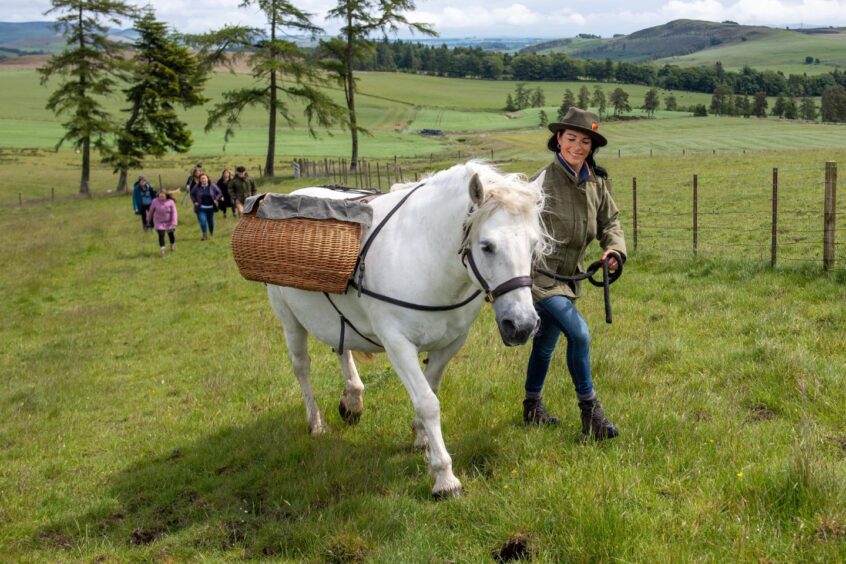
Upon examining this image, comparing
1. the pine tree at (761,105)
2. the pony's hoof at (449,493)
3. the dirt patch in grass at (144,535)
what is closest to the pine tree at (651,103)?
the pine tree at (761,105)

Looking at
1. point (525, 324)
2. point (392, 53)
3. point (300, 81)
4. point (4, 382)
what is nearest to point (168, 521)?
point (525, 324)

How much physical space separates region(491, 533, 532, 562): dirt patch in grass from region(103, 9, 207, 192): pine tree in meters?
46.7

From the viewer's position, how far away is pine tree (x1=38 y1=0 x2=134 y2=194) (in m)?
43.0

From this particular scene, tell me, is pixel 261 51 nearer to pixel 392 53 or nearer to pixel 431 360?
pixel 431 360

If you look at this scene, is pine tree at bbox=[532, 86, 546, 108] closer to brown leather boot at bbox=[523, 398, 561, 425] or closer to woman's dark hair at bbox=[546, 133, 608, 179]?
woman's dark hair at bbox=[546, 133, 608, 179]

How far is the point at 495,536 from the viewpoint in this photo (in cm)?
388

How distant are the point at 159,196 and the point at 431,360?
15.1m

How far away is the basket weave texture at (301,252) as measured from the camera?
5.09 m

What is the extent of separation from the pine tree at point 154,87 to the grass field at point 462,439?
3551 centimetres

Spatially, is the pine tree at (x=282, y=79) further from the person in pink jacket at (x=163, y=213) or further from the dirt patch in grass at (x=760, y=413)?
the dirt patch in grass at (x=760, y=413)

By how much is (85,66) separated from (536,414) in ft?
154

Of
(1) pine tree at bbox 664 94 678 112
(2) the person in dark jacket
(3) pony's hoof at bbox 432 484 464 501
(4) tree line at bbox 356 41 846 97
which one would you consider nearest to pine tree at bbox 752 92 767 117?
(1) pine tree at bbox 664 94 678 112

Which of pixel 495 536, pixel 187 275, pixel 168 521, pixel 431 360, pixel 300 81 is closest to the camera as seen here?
pixel 495 536

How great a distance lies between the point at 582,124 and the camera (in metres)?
4.81
